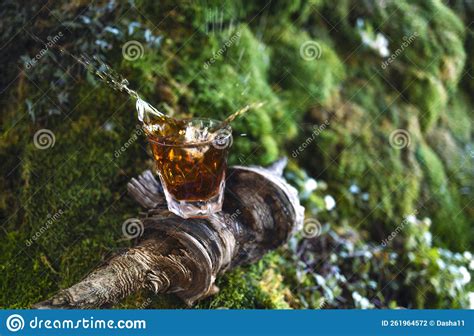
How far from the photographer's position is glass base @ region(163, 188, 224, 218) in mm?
1569

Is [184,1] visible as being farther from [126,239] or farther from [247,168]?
[126,239]

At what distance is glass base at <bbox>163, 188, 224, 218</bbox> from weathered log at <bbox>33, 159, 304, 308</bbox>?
0.9 inches

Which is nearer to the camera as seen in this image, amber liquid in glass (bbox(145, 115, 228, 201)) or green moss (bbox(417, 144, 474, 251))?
amber liquid in glass (bbox(145, 115, 228, 201))

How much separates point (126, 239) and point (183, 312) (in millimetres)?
320

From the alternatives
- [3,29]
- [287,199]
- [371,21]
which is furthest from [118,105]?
[371,21]

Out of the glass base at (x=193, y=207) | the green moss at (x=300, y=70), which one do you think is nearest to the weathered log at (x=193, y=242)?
A: the glass base at (x=193, y=207)

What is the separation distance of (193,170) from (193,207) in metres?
0.11

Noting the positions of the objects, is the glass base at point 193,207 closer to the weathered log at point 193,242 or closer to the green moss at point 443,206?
the weathered log at point 193,242

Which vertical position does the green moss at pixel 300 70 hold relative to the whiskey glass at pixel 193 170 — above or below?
above

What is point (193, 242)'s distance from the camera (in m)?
1.47

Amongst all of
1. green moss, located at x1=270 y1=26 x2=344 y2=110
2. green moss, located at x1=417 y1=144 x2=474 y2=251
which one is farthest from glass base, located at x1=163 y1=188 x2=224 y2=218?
green moss, located at x1=417 y1=144 x2=474 y2=251

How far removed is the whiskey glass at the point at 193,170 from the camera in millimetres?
1522

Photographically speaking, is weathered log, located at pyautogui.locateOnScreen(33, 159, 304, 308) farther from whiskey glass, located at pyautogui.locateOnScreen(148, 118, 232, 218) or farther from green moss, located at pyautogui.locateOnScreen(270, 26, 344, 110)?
green moss, located at pyautogui.locateOnScreen(270, 26, 344, 110)

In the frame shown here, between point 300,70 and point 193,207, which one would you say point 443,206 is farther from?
point 193,207
